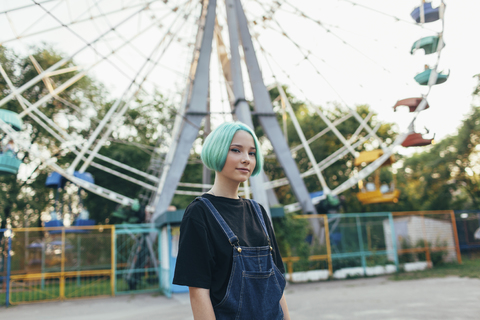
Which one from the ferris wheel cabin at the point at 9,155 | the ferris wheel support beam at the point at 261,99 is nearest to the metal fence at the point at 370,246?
the ferris wheel support beam at the point at 261,99

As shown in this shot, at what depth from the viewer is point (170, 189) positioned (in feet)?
40.3

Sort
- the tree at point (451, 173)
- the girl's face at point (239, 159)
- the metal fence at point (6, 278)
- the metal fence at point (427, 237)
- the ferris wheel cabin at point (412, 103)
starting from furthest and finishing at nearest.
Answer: the tree at point (451, 173) → the metal fence at point (427, 237) → the metal fence at point (6, 278) → the ferris wheel cabin at point (412, 103) → the girl's face at point (239, 159)

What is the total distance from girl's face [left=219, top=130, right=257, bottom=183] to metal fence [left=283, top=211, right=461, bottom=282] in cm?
1127

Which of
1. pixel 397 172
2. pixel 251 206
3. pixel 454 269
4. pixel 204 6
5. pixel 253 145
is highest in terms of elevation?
pixel 204 6

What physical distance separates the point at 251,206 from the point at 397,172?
29.2m

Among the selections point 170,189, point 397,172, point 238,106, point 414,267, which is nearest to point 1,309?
point 170,189

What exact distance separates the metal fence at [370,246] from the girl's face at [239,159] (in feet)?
37.0

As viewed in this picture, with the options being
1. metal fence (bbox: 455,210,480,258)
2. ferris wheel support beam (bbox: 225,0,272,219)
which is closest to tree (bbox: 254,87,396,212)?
metal fence (bbox: 455,210,480,258)

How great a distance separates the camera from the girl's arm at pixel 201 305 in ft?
5.23

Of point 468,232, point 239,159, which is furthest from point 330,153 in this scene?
point 239,159

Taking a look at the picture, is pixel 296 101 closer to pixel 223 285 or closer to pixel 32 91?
pixel 32 91

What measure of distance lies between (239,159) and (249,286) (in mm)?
589

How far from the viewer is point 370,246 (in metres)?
15.4

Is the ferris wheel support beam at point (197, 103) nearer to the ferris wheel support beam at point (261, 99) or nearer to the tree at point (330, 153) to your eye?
the ferris wheel support beam at point (261, 99)
